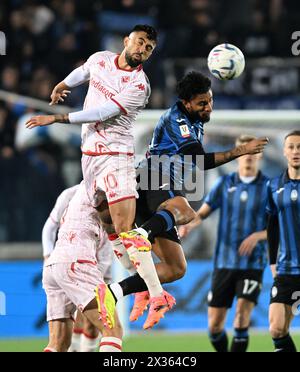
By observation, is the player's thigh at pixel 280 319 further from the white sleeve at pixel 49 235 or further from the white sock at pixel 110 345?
the white sleeve at pixel 49 235

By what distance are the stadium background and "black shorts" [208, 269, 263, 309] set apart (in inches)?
47.8

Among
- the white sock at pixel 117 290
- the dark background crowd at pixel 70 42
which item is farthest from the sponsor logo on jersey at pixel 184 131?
the dark background crowd at pixel 70 42

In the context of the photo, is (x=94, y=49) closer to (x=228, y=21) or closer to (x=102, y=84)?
(x=228, y=21)

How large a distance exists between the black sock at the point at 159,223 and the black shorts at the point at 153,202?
0.19 meters

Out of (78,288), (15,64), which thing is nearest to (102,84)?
(78,288)

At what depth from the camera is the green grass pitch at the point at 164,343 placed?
10.3m

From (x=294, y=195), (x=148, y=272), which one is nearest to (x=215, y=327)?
(x=294, y=195)

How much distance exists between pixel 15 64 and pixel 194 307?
4106 mm

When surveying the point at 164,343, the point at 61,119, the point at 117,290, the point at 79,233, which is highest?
the point at 61,119

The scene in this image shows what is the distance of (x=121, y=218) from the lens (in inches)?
287

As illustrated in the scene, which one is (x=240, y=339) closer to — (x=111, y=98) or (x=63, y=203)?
(x=63, y=203)

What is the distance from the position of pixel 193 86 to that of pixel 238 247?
2.48 metres

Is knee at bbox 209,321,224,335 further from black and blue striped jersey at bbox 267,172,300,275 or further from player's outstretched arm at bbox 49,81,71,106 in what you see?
player's outstretched arm at bbox 49,81,71,106

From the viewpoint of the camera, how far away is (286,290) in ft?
25.7
